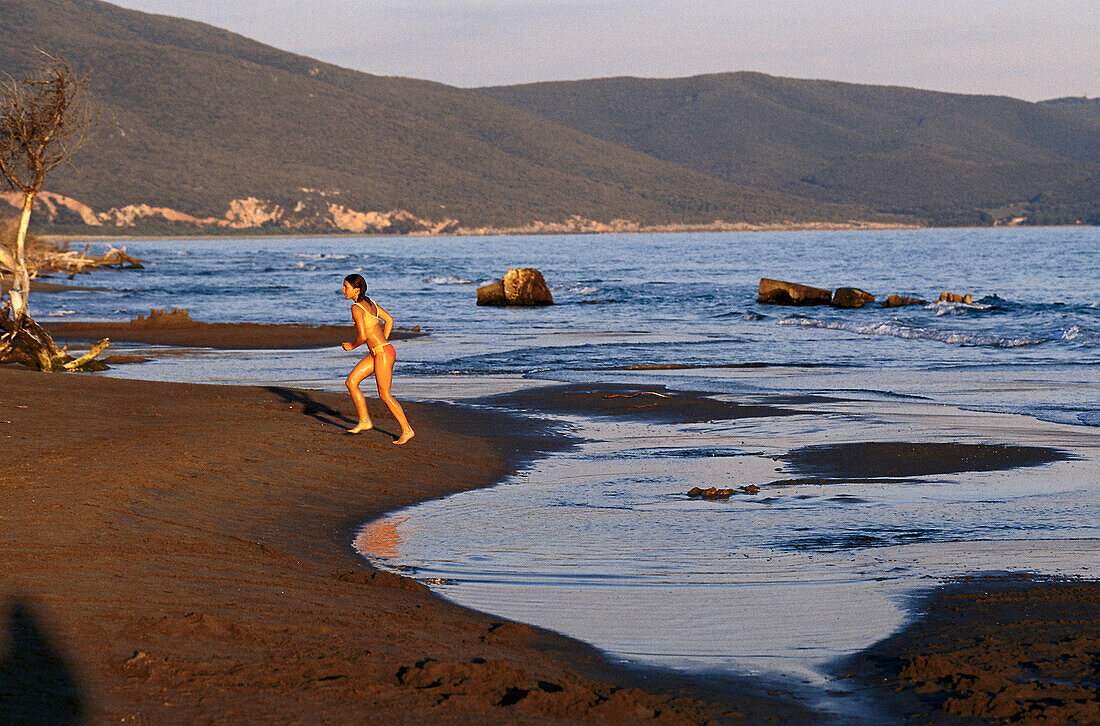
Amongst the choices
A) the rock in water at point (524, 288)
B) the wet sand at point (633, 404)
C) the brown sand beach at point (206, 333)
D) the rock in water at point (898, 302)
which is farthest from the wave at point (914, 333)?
the wet sand at point (633, 404)

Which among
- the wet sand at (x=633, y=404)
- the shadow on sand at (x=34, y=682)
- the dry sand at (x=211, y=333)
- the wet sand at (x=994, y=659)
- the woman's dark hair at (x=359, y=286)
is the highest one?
the woman's dark hair at (x=359, y=286)

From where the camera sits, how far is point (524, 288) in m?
38.8

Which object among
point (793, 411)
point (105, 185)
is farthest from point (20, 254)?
point (105, 185)

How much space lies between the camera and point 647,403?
14.6 metres

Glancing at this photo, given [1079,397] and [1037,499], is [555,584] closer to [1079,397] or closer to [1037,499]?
[1037,499]

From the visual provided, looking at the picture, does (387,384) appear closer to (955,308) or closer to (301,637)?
(301,637)

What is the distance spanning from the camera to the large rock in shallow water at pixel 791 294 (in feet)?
123

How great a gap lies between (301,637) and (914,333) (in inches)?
965

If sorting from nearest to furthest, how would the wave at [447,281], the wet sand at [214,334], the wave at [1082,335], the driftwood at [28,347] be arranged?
1. the driftwood at [28,347]
2. the wave at [1082,335]
3. the wet sand at [214,334]
4. the wave at [447,281]

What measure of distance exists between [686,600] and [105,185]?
168982mm

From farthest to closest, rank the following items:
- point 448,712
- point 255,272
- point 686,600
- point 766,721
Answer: point 255,272, point 686,600, point 766,721, point 448,712

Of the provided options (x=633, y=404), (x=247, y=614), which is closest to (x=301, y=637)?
(x=247, y=614)

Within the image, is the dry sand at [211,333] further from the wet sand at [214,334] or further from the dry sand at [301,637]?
the dry sand at [301,637]

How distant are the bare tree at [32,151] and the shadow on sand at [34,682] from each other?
11998mm
